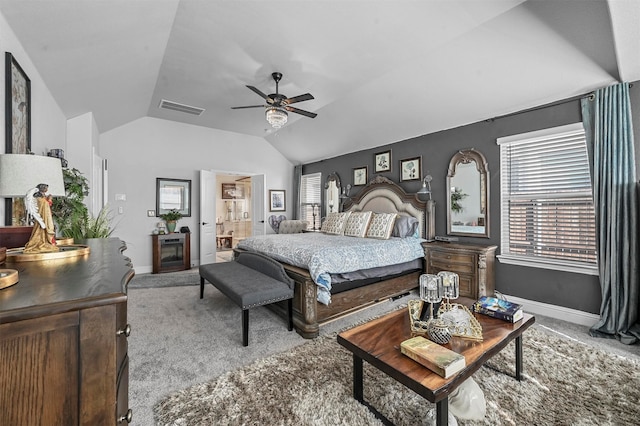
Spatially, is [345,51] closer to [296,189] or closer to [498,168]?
[498,168]

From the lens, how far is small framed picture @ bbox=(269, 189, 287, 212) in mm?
7223

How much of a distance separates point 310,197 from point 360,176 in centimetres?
178

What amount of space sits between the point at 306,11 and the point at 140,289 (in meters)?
4.41

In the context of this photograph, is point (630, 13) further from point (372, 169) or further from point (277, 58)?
point (372, 169)

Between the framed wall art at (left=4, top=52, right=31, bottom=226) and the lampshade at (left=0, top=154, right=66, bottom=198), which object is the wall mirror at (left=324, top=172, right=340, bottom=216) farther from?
the lampshade at (left=0, top=154, right=66, bottom=198)

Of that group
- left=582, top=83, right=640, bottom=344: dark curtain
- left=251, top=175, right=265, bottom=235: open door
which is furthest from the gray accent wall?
left=251, top=175, right=265, bottom=235: open door

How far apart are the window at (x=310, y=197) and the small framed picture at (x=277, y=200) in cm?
51

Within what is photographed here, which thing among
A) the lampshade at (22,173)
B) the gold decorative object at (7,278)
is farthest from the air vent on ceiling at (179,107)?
the gold decorative object at (7,278)

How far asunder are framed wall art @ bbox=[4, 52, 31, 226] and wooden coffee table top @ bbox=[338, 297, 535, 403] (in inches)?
93.1

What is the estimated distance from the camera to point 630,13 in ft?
6.34

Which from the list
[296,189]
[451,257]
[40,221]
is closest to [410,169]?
[451,257]

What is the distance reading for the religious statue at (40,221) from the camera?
1280mm

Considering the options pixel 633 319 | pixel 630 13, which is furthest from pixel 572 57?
pixel 633 319

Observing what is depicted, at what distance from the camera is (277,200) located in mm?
7344
